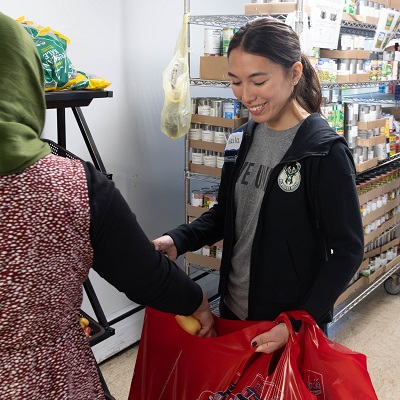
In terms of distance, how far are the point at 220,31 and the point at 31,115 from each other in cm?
205

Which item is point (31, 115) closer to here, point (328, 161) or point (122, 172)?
point (328, 161)

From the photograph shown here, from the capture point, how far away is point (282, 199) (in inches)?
58.6

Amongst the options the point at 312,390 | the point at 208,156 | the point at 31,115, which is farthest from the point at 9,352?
the point at 208,156

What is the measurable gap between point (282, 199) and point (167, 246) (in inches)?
14.3

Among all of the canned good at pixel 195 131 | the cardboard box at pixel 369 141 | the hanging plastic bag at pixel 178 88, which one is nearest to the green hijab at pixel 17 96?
the hanging plastic bag at pixel 178 88

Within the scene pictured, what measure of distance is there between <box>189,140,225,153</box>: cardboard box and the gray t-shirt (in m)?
1.20

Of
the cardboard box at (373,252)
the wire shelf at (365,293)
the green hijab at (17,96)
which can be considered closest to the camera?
the green hijab at (17,96)

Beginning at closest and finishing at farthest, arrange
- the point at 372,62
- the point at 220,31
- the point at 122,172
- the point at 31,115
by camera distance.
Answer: the point at 31,115 < the point at 220,31 < the point at 122,172 < the point at 372,62

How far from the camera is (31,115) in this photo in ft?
2.99

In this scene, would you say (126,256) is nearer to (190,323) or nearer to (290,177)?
(190,323)

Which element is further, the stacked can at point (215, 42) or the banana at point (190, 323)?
the stacked can at point (215, 42)

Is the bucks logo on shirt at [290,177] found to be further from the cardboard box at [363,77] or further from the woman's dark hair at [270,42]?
the cardboard box at [363,77]

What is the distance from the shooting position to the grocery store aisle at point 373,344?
2809mm

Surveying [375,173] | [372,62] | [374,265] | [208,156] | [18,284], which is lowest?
[374,265]
